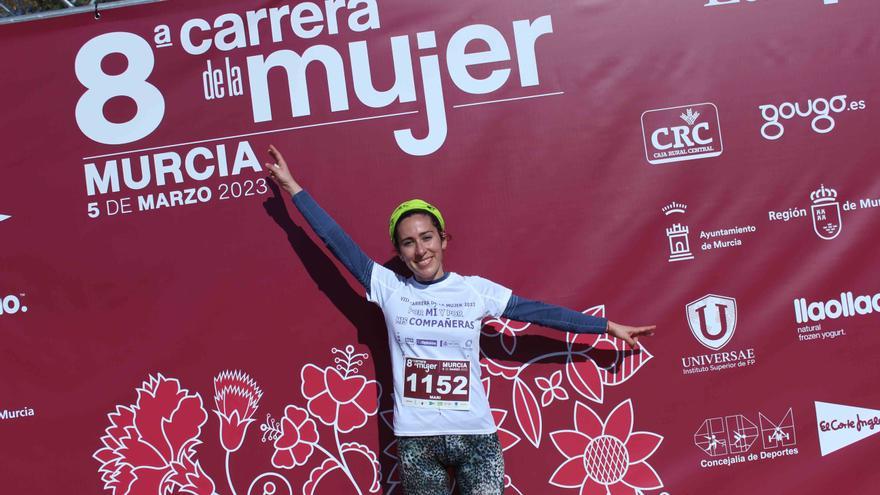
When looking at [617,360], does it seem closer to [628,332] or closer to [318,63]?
[628,332]

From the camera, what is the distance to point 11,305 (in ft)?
11.0

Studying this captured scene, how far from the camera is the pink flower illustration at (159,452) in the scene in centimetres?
331

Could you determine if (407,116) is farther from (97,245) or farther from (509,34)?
(97,245)

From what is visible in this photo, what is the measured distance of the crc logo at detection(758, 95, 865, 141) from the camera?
3.33m

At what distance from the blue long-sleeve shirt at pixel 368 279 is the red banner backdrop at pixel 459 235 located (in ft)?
1.11

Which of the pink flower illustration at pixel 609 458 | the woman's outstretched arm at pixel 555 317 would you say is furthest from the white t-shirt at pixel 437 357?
the pink flower illustration at pixel 609 458

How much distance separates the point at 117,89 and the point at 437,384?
6.84 feet

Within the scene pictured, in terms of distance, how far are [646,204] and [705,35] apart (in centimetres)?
85

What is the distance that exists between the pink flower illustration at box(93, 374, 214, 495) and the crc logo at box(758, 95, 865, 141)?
118 inches

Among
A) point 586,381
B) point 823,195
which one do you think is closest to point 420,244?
point 586,381

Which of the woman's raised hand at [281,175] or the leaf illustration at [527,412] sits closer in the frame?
the woman's raised hand at [281,175]

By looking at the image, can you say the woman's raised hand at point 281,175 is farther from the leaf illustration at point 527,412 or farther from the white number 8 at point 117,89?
the leaf illustration at point 527,412

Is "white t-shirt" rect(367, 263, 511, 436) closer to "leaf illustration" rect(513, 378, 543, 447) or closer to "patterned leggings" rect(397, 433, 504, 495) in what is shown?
"patterned leggings" rect(397, 433, 504, 495)

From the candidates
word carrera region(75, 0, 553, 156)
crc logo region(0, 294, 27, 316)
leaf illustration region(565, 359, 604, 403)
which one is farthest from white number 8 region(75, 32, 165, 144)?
leaf illustration region(565, 359, 604, 403)
